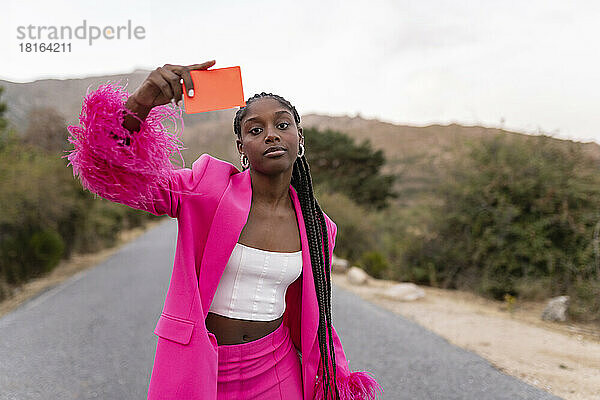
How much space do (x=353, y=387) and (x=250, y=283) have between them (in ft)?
2.03

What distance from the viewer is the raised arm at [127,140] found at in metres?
1.54

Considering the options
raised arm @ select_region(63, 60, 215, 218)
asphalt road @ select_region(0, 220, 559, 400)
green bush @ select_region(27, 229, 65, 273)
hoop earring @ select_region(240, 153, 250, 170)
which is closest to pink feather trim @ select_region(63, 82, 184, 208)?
raised arm @ select_region(63, 60, 215, 218)

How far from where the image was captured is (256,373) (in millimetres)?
1843

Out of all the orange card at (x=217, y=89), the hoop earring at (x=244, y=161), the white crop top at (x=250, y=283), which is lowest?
the white crop top at (x=250, y=283)

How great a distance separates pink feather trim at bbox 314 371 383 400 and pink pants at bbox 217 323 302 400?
8cm

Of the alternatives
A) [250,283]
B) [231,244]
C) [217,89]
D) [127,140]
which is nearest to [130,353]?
[250,283]

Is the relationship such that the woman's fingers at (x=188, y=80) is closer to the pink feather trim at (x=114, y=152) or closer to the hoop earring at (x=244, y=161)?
the pink feather trim at (x=114, y=152)

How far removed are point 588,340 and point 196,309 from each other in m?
7.22

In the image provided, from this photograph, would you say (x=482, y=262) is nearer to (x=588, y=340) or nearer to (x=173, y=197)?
(x=588, y=340)

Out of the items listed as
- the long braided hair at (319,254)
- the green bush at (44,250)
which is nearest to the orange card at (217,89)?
the long braided hair at (319,254)

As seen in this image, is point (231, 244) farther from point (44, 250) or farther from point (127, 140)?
point (44, 250)

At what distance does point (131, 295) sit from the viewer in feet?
29.9

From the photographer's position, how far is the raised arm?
1543 millimetres

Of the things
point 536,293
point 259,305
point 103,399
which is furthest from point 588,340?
point 259,305
